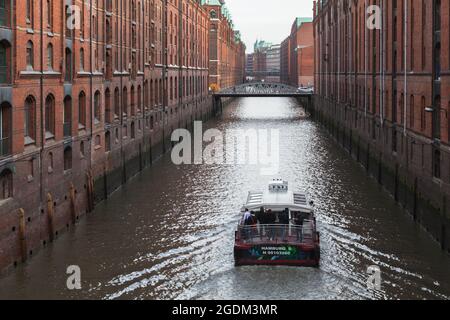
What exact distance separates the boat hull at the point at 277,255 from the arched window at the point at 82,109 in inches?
571

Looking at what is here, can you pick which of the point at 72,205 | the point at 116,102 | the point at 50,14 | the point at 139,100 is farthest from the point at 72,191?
the point at 139,100

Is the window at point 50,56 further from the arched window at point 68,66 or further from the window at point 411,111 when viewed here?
the window at point 411,111

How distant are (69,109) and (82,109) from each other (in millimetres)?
2710

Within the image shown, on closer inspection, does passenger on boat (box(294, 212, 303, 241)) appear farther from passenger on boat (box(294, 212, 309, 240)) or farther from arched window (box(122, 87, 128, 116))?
arched window (box(122, 87, 128, 116))

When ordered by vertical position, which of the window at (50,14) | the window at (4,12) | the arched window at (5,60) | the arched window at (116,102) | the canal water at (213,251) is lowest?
the canal water at (213,251)

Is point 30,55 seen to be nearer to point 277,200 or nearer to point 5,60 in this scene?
point 5,60

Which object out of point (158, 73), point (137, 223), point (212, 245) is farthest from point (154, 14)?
point (212, 245)

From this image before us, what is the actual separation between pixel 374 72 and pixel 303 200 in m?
24.4

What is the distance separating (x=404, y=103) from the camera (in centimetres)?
3619

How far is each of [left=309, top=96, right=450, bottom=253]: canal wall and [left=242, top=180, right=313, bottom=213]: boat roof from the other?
16.7 ft

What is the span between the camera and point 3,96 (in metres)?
22.6

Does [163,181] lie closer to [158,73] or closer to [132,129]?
[132,129]

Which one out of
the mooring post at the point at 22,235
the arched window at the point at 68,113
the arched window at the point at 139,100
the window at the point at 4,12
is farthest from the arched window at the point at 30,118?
the arched window at the point at 139,100

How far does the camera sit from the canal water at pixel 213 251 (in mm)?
20078
